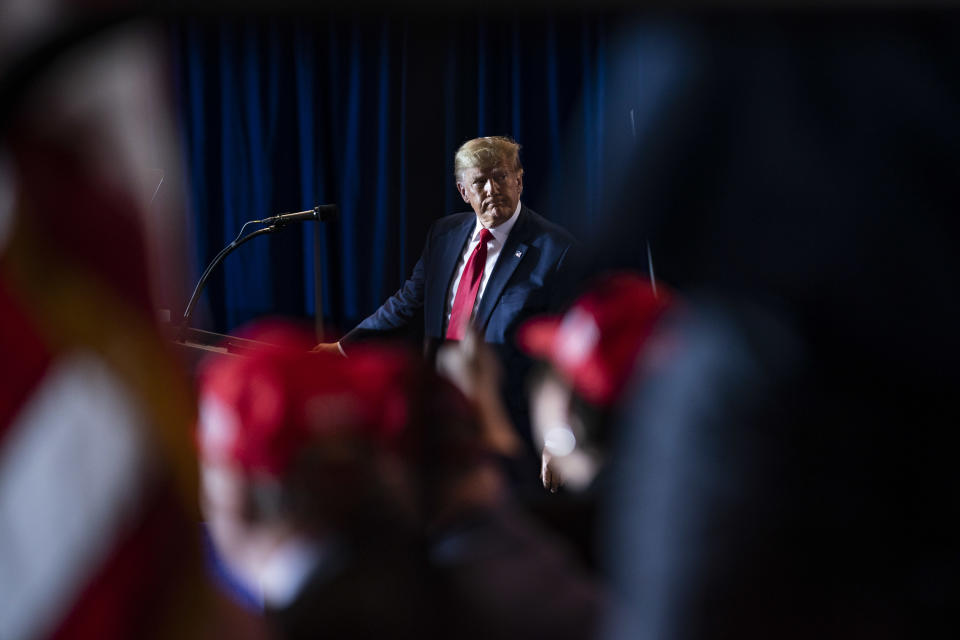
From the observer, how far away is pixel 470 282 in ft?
5.87

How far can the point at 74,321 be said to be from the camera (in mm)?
378

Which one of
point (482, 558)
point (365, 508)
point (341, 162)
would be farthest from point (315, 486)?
point (341, 162)

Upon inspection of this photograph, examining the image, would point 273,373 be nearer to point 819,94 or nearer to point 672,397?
point 672,397

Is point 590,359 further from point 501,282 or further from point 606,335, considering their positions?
point 501,282

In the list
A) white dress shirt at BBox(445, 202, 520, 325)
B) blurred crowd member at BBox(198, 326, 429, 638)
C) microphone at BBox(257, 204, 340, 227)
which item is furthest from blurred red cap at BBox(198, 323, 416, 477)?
white dress shirt at BBox(445, 202, 520, 325)

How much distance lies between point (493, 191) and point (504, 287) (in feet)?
1.32

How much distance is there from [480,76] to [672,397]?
301 cm

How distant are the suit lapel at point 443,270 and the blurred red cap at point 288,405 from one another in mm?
1063

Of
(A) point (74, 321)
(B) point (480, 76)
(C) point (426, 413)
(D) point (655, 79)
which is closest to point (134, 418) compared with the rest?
(A) point (74, 321)

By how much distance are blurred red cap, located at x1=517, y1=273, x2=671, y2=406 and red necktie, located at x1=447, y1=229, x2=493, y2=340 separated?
39.5 inches

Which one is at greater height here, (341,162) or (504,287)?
(341,162)

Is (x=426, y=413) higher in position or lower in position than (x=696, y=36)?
lower

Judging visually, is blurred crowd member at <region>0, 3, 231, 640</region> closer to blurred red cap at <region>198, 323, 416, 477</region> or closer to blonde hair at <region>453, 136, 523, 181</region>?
blurred red cap at <region>198, 323, 416, 477</region>

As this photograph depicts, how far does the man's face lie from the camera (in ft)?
6.60
